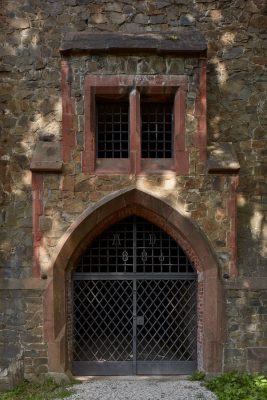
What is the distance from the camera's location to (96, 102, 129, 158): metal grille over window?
730cm

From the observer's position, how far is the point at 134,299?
724 cm

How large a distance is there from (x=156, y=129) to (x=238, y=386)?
3.88 m

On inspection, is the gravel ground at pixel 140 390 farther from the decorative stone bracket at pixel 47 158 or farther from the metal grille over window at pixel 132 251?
the decorative stone bracket at pixel 47 158

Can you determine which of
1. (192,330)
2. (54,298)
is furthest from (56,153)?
(192,330)

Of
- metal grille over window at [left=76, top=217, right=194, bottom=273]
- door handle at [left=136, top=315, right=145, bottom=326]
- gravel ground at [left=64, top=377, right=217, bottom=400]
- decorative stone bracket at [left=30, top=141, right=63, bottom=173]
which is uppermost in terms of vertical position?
decorative stone bracket at [left=30, top=141, right=63, bottom=173]

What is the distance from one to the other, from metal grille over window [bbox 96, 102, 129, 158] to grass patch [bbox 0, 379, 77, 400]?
11.0 ft

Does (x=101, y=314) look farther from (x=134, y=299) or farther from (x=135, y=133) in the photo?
(x=135, y=133)

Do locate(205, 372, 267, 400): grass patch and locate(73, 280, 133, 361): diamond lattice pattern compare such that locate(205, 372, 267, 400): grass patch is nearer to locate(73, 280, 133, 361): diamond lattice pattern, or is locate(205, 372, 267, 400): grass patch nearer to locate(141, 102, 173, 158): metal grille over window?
locate(73, 280, 133, 361): diamond lattice pattern

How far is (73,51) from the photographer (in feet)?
22.5

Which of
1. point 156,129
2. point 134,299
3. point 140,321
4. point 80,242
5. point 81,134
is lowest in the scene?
point 140,321

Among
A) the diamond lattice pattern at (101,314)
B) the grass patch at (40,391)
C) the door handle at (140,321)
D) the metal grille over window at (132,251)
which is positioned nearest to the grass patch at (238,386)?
the door handle at (140,321)

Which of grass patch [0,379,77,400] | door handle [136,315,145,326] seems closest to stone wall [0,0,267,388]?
grass patch [0,379,77,400]

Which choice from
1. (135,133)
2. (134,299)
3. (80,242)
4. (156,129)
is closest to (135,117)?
(135,133)

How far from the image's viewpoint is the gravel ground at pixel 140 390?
6129mm
